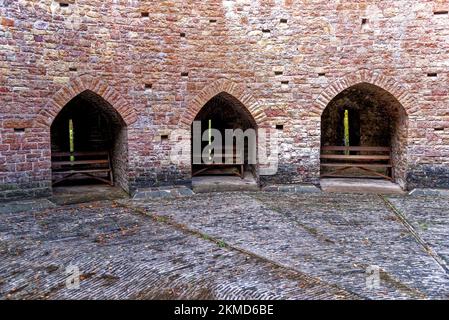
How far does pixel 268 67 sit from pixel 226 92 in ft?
3.65

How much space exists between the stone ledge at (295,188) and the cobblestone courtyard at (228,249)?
42.8 inches

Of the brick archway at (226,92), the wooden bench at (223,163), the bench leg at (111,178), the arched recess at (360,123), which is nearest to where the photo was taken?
the brick archway at (226,92)

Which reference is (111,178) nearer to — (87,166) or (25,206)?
(87,166)

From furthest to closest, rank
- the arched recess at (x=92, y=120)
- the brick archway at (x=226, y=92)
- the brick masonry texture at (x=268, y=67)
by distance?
1. the brick archway at (x=226, y=92)
2. the brick masonry texture at (x=268, y=67)
3. the arched recess at (x=92, y=120)

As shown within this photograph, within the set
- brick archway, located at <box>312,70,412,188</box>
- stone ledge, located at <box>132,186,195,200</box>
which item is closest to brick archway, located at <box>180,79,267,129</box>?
brick archway, located at <box>312,70,412,188</box>

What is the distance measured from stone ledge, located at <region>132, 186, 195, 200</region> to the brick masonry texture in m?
0.22

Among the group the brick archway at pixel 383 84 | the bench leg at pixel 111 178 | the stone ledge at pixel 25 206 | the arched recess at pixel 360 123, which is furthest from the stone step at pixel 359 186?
the stone ledge at pixel 25 206

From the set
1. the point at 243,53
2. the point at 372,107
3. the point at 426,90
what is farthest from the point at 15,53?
the point at 372,107

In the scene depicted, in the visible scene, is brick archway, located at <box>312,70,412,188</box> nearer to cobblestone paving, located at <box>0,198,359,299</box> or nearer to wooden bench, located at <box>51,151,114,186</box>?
cobblestone paving, located at <box>0,198,359,299</box>

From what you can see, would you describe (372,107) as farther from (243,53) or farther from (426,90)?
(243,53)

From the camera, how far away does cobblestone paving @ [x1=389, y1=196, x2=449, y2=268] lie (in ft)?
17.4

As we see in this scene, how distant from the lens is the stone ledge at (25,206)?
723 centimetres

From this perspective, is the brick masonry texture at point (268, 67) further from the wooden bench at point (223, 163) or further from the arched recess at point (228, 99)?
the wooden bench at point (223, 163)

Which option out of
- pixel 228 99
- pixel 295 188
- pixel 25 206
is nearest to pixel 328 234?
pixel 295 188
